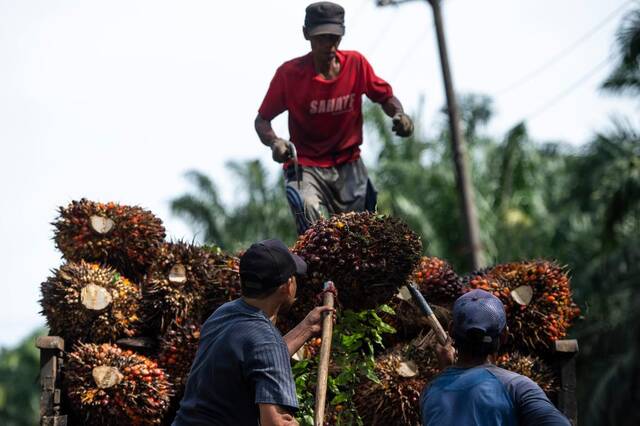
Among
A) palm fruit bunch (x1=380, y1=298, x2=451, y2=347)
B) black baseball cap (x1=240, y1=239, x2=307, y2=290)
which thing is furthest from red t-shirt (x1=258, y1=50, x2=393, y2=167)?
black baseball cap (x1=240, y1=239, x2=307, y2=290)

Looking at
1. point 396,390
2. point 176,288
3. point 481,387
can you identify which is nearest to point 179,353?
point 176,288

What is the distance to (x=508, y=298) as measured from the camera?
571cm

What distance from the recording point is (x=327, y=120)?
6.77 metres

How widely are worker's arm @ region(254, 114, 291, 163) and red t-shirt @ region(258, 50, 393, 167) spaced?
2.3 inches

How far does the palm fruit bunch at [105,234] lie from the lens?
20.0 ft

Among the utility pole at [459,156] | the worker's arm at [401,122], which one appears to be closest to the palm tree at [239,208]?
the utility pole at [459,156]

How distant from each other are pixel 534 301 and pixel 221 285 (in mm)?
1751

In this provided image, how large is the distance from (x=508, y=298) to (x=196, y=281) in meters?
1.75

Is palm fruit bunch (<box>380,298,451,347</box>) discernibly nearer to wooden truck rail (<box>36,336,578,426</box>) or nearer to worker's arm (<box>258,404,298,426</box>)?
wooden truck rail (<box>36,336,578,426</box>)

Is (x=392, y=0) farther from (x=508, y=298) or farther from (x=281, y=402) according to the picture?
(x=281, y=402)

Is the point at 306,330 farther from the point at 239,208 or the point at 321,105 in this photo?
the point at 239,208

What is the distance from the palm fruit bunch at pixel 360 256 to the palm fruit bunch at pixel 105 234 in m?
1.31

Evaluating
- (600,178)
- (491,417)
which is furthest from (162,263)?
(600,178)

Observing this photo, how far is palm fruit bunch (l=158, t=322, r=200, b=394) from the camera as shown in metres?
5.67
